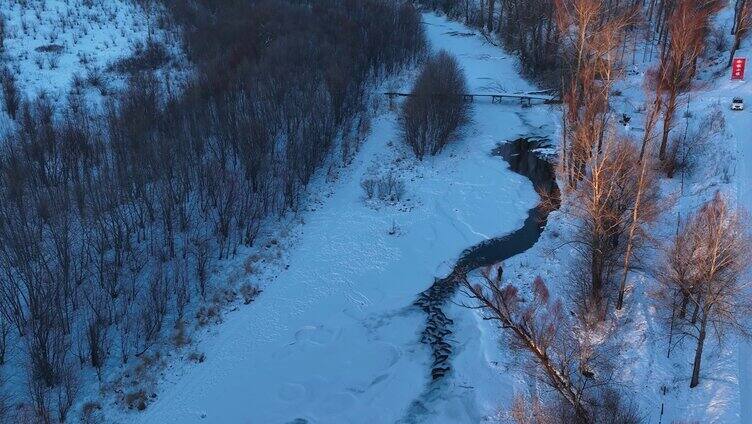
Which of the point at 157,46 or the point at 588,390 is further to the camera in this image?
the point at 157,46

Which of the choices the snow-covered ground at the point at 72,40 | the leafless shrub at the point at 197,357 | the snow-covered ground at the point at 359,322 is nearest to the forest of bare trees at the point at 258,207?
the leafless shrub at the point at 197,357

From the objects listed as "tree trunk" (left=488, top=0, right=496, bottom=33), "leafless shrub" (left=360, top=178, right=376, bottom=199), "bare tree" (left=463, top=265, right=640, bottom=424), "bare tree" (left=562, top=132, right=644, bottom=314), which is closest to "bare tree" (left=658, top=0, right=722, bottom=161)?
"bare tree" (left=562, top=132, right=644, bottom=314)

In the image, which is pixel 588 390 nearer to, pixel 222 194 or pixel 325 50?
pixel 222 194

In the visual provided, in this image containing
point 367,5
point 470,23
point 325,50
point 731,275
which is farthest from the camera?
point 470,23

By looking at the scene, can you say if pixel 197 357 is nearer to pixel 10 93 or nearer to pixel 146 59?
pixel 10 93

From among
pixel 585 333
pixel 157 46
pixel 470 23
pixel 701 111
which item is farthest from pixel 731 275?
pixel 470 23

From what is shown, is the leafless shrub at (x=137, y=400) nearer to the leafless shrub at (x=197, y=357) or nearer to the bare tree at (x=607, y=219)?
the leafless shrub at (x=197, y=357)
